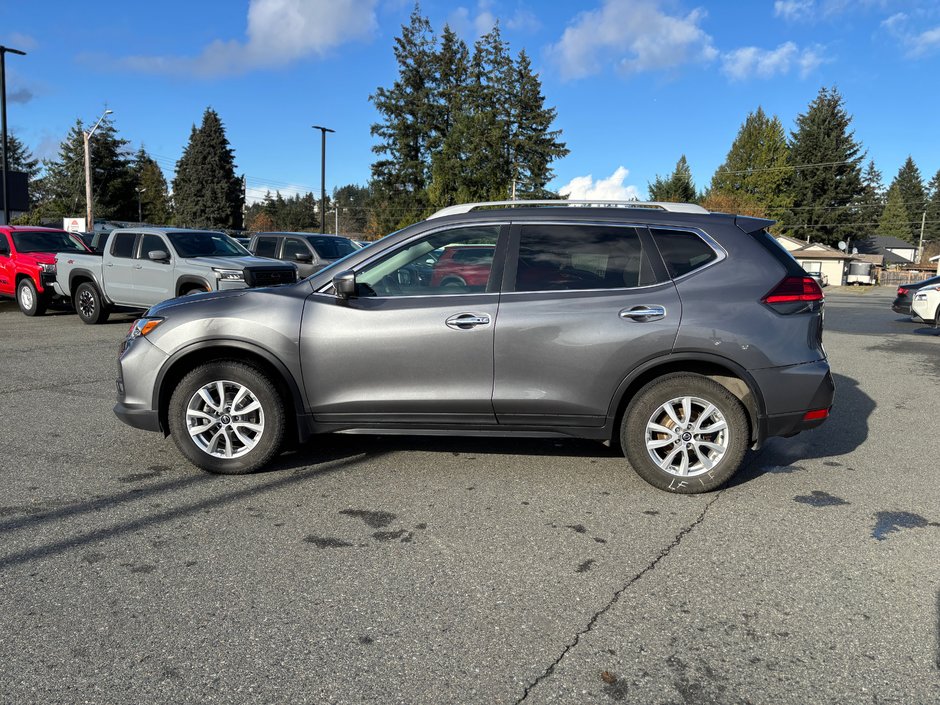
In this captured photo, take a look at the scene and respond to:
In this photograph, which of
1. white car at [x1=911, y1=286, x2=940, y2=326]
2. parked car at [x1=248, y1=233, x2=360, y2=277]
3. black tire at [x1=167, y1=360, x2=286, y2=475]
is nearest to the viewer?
black tire at [x1=167, y1=360, x2=286, y2=475]

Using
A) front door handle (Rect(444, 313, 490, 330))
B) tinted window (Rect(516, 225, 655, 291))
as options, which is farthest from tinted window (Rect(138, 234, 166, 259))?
tinted window (Rect(516, 225, 655, 291))

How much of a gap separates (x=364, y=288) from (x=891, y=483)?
3787 mm

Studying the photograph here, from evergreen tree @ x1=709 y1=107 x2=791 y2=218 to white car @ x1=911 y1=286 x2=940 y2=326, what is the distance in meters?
63.7

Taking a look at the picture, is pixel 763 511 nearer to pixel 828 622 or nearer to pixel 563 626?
pixel 828 622

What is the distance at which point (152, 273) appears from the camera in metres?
13.0

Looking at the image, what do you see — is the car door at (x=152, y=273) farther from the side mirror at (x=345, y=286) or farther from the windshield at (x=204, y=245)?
the side mirror at (x=345, y=286)

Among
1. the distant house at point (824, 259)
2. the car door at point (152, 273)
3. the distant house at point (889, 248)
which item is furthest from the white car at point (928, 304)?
the distant house at point (889, 248)

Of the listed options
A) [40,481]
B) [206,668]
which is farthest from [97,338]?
[206,668]

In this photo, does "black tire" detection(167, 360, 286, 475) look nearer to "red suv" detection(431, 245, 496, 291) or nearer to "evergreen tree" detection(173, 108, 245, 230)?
"red suv" detection(431, 245, 496, 291)

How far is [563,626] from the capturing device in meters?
3.01

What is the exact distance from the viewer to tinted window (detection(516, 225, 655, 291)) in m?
4.65

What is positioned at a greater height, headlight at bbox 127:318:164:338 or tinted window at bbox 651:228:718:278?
tinted window at bbox 651:228:718:278

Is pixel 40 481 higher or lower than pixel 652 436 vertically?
lower

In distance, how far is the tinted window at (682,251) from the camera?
15.1 ft
